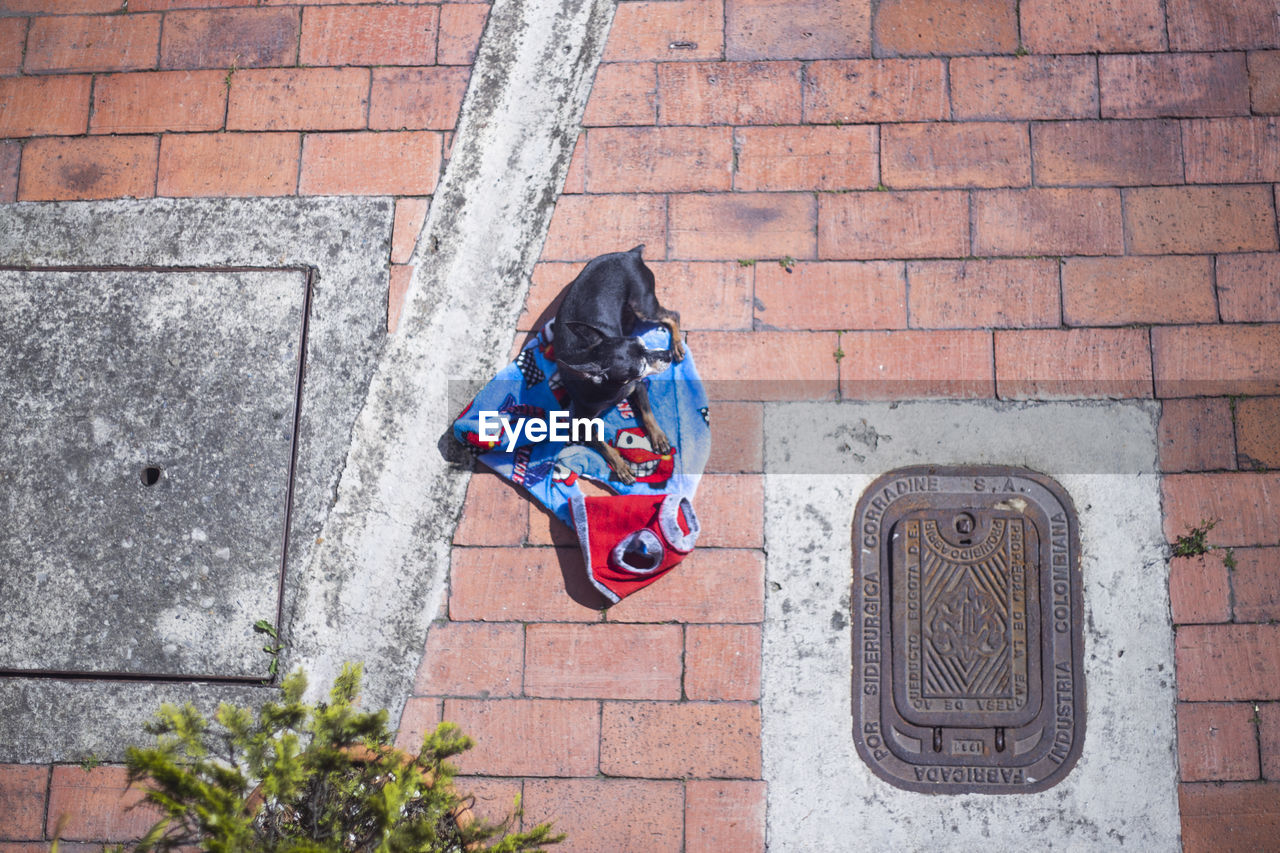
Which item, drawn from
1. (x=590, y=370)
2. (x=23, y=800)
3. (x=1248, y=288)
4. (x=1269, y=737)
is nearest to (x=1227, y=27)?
(x=1248, y=288)

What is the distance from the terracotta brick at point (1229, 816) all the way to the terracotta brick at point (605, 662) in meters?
2.14

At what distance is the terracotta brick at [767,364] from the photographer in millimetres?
3990

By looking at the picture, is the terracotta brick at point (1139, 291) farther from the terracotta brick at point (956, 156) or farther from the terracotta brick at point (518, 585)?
the terracotta brick at point (518, 585)

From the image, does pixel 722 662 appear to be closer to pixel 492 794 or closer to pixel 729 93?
pixel 492 794

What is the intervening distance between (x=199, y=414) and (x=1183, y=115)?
4.61m

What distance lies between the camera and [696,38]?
13.9 feet

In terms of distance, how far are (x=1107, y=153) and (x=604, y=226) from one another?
2.29 m

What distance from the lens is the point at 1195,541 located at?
381 centimetres

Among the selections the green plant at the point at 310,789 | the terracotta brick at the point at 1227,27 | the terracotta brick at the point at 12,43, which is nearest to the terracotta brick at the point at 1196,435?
the terracotta brick at the point at 1227,27

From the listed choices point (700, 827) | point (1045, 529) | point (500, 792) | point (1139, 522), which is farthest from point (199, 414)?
point (1139, 522)

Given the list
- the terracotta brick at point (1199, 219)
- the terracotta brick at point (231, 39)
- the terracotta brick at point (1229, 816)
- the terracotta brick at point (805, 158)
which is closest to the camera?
the terracotta brick at point (1229, 816)

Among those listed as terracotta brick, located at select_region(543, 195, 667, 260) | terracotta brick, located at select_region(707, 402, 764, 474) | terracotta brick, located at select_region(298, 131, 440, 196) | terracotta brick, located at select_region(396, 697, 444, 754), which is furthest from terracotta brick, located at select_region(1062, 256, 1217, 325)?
terracotta brick, located at select_region(396, 697, 444, 754)

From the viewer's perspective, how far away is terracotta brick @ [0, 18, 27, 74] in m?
4.43

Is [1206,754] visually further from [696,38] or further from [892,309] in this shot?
[696,38]
